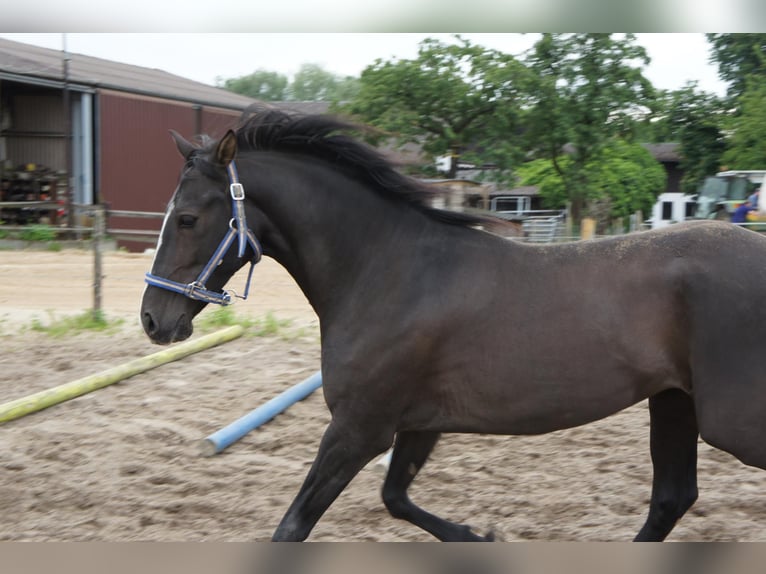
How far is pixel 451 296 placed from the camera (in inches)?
121

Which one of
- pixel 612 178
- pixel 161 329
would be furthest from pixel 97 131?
pixel 161 329

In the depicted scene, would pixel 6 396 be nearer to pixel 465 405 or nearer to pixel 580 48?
pixel 465 405

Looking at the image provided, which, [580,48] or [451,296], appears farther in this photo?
[580,48]

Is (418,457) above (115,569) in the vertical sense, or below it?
below

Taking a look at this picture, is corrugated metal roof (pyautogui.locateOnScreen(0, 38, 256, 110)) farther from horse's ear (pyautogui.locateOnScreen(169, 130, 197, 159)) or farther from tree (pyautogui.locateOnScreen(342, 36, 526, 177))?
horse's ear (pyautogui.locateOnScreen(169, 130, 197, 159))

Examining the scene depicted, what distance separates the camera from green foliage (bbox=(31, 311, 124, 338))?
27.5 feet

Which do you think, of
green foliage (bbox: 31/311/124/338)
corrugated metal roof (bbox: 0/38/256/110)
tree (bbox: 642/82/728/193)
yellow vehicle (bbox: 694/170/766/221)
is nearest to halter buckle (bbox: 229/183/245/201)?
green foliage (bbox: 31/311/124/338)

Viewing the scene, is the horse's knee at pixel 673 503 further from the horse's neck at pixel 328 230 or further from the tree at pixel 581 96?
the tree at pixel 581 96

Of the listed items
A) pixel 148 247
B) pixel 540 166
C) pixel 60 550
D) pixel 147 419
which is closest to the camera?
pixel 60 550

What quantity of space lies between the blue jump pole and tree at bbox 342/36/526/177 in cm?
A: 1648

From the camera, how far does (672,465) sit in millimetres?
3443

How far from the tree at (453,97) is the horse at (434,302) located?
18.5 m

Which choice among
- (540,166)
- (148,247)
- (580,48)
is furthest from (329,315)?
(540,166)

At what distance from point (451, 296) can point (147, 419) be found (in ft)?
9.69
